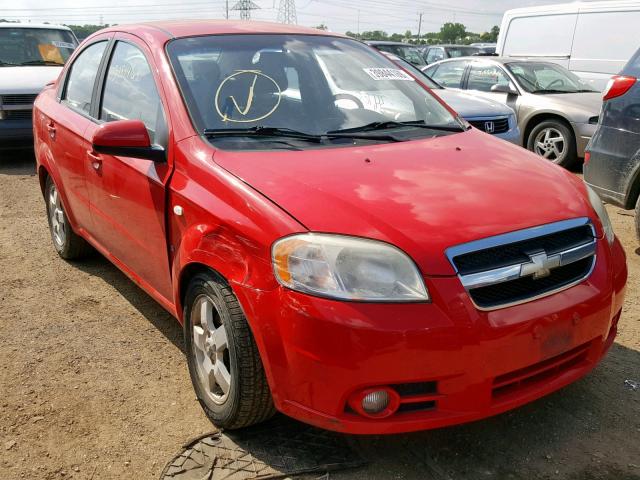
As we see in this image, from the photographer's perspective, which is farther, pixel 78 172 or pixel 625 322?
pixel 78 172

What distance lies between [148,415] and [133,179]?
3.70ft

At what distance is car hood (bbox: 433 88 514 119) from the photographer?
6918 millimetres

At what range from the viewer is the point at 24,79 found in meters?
8.69

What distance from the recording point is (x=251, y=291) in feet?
7.47

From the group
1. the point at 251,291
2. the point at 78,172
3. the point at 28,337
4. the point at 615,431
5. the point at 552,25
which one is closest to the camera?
the point at 251,291

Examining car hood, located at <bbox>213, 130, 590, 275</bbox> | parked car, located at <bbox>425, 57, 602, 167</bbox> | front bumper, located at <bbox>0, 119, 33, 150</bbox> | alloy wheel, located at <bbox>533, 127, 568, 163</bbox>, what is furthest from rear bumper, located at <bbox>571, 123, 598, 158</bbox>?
front bumper, located at <bbox>0, 119, 33, 150</bbox>

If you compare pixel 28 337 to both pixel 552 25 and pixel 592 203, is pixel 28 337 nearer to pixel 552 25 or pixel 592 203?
pixel 592 203

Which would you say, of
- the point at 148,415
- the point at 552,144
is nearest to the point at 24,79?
the point at 552,144

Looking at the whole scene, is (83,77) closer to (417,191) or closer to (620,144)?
(417,191)

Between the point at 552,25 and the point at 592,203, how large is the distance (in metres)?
9.21

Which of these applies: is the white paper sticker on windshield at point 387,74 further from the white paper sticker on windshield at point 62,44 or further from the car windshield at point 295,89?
the white paper sticker on windshield at point 62,44

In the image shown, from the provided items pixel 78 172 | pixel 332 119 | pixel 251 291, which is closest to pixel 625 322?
pixel 332 119

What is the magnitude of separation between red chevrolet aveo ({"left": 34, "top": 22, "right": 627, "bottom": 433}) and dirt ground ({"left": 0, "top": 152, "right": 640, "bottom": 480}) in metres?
0.31

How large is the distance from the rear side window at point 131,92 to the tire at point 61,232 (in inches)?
45.3
